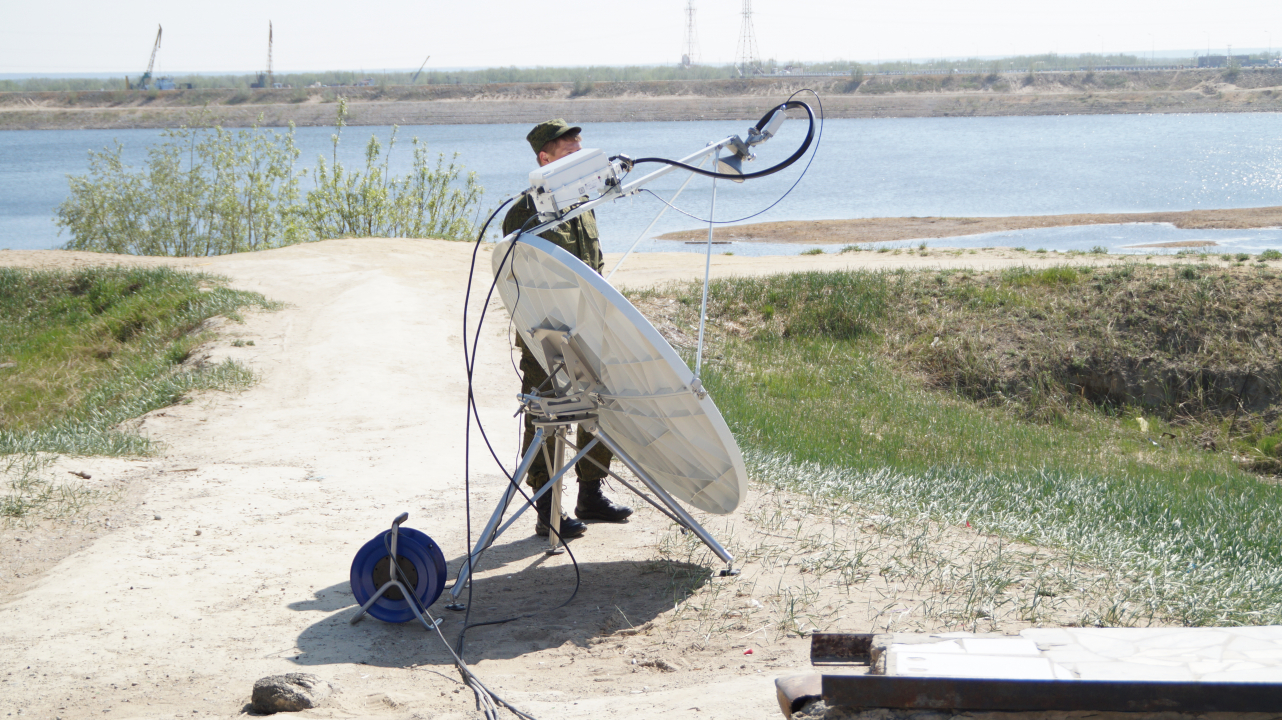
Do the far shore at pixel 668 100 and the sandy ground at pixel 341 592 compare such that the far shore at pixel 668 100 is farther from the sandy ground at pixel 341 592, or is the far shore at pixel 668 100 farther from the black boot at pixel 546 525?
the black boot at pixel 546 525

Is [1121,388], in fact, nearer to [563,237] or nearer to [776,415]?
[776,415]

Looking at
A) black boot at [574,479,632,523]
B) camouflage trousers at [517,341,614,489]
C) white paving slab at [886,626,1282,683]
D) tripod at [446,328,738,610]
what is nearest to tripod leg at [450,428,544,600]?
tripod at [446,328,738,610]

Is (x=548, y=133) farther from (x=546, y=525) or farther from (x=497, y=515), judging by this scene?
(x=546, y=525)

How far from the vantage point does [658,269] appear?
670 inches

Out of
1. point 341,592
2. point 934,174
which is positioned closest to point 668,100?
point 934,174

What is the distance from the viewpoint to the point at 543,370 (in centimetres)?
550

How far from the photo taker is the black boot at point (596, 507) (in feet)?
19.9

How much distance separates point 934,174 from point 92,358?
115 ft

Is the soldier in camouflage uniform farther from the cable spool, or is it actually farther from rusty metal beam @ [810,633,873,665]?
rusty metal beam @ [810,633,873,665]

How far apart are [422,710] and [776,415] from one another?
19.6 ft

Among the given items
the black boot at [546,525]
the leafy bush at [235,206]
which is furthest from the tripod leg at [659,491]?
the leafy bush at [235,206]

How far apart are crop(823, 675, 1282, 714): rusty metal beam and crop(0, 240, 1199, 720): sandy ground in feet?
2.64

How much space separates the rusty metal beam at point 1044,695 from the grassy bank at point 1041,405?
2097 mm

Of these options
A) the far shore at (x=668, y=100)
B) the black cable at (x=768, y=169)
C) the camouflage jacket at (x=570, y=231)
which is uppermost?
the far shore at (x=668, y=100)
